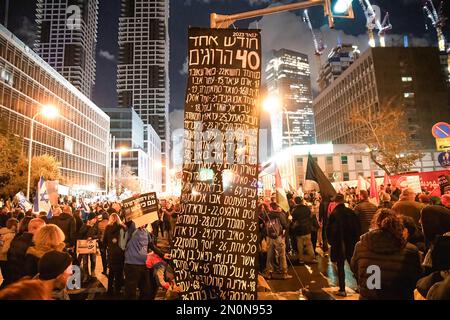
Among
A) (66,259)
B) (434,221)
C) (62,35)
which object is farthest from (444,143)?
(62,35)

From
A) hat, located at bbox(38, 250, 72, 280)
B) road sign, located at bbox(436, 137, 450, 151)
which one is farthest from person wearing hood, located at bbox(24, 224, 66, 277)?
road sign, located at bbox(436, 137, 450, 151)

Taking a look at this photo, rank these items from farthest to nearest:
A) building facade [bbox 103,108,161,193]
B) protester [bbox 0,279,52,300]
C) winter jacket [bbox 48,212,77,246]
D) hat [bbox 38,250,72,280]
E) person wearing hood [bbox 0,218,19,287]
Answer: building facade [bbox 103,108,161,193] < winter jacket [bbox 48,212,77,246] < person wearing hood [bbox 0,218,19,287] < hat [bbox 38,250,72,280] < protester [bbox 0,279,52,300]

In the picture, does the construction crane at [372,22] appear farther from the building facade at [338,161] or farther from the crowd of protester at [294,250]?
the crowd of protester at [294,250]

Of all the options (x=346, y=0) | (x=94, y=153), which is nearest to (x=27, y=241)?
(x=346, y=0)

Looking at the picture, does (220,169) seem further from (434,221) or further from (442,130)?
(442,130)

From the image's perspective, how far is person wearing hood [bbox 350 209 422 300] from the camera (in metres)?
3.48

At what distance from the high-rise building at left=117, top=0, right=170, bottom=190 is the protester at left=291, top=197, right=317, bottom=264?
591 feet

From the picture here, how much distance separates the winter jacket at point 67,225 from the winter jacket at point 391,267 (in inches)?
335

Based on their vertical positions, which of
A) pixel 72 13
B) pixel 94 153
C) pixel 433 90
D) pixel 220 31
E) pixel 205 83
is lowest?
pixel 205 83

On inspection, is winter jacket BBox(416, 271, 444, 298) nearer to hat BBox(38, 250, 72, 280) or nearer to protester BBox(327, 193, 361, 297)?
protester BBox(327, 193, 361, 297)
